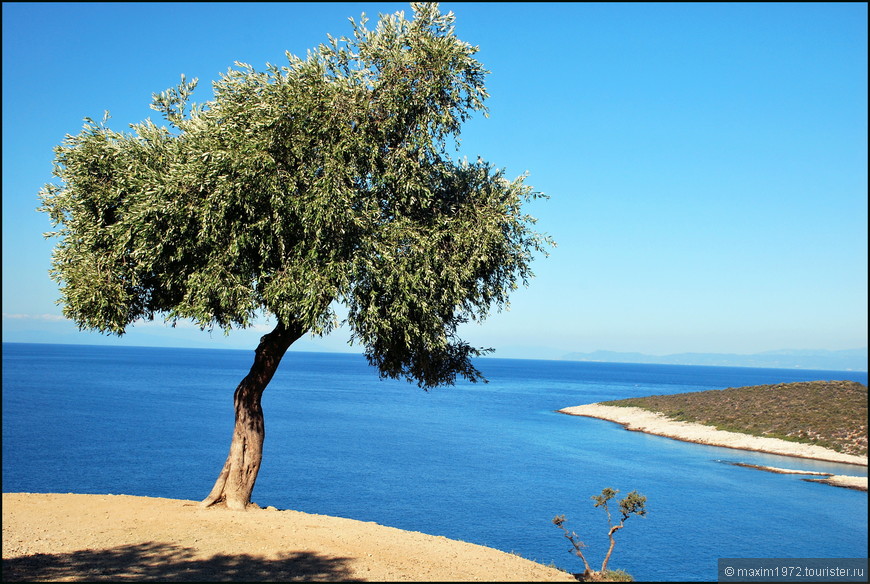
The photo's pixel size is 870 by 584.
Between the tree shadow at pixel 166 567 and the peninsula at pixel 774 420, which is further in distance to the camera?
the peninsula at pixel 774 420

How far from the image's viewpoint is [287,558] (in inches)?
654

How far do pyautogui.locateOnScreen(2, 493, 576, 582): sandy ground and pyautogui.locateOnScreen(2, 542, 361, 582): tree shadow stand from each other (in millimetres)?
22

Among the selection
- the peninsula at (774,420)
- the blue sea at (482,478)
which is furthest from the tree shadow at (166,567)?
the peninsula at (774,420)

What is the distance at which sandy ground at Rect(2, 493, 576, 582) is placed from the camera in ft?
49.8

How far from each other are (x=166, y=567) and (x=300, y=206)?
971 centimetres

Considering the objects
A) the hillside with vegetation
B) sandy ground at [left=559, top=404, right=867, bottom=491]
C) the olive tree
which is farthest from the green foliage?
the hillside with vegetation

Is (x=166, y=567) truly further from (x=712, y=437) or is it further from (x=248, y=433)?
(x=712, y=437)

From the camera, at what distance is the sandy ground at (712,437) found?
7175 centimetres

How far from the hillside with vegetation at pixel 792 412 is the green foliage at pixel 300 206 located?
238 ft

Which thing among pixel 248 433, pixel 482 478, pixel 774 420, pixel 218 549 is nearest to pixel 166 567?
pixel 218 549

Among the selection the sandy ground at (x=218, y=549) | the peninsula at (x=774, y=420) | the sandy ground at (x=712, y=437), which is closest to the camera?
the sandy ground at (x=218, y=549)

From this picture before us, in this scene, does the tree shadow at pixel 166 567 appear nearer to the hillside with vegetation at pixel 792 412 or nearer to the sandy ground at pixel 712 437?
the sandy ground at pixel 712 437

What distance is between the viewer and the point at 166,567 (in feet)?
50.9

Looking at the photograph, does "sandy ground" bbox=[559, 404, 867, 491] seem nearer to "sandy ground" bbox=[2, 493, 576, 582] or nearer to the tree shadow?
"sandy ground" bbox=[2, 493, 576, 582]
